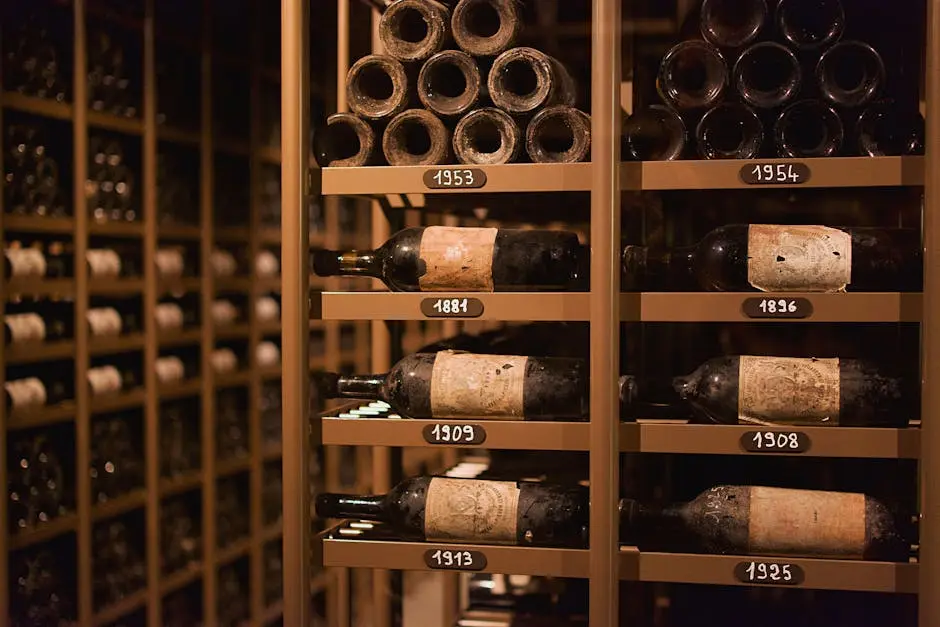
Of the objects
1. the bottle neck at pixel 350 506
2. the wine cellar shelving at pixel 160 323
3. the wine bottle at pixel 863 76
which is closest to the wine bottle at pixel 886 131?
the wine bottle at pixel 863 76

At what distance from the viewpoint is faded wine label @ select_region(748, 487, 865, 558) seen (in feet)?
5.92

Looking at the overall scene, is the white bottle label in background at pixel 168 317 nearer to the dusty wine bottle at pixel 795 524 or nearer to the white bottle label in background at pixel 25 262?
the white bottle label in background at pixel 25 262

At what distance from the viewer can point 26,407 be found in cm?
299

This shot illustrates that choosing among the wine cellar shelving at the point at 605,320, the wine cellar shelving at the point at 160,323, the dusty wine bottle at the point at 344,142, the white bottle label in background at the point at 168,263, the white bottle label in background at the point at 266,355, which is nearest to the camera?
the wine cellar shelving at the point at 605,320

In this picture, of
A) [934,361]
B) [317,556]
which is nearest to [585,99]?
[934,361]

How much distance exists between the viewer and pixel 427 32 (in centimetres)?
199

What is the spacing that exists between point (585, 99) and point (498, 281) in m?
0.83

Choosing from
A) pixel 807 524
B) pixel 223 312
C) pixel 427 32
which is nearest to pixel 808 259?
pixel 807 524

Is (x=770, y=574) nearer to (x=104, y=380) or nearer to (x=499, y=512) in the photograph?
(x=499, y=512)

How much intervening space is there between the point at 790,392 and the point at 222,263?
272cm

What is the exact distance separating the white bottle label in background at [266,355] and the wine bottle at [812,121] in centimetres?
277

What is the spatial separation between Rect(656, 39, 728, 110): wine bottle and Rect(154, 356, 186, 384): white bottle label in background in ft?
7.63

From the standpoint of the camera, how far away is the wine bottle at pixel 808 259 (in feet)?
5.89

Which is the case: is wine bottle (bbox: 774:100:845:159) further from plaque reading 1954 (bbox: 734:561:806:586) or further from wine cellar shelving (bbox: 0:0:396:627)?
wine cellar shelving (bbox: 0:0:396:627)
